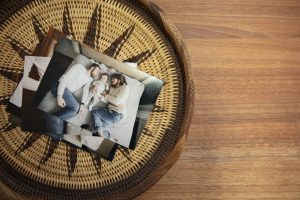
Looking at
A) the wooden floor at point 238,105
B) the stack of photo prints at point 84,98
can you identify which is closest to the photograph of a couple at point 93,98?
the stack of photo prints at point 84,98

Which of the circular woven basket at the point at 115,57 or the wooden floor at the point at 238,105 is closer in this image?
the circular woven basket at the point at 115,57

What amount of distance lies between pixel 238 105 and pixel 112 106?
39cm

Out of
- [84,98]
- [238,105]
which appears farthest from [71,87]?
[238,105]

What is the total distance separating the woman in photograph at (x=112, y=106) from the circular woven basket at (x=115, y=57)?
0.17 ft

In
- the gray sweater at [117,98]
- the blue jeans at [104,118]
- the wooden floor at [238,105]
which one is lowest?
the wooden floor at [238,105]

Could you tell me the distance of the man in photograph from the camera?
0.74 m

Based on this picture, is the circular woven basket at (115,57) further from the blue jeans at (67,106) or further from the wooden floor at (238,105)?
the wooden floor at (238,105)

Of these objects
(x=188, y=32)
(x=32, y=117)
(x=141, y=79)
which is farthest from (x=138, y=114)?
(x=188, y=32)

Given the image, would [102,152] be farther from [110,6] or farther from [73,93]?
[110,6]

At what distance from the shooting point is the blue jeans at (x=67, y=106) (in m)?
0.74

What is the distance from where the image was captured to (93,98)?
0.75m

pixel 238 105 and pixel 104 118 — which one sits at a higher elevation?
pixel 104 118

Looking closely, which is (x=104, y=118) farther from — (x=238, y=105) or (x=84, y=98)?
(x=238, y=105)

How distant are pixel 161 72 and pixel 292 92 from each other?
17.8 inches
